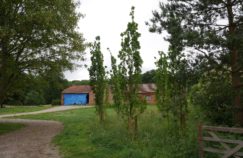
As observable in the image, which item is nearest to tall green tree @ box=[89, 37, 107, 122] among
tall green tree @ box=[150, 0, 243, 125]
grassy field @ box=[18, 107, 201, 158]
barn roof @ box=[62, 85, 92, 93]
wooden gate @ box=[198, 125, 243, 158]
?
grassy field @ box=[18, 107, 201, 158]

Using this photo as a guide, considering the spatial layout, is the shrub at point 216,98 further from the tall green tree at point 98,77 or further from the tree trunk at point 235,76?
the tall green tree at point 98,77

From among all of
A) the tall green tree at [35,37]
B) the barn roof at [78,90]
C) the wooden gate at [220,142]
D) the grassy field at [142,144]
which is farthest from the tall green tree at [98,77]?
the barn roof at [78,90]

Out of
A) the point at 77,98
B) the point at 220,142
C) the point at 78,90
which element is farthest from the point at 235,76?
the point at 78,90

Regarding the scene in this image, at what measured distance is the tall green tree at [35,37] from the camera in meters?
20.2

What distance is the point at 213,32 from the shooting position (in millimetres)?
12133

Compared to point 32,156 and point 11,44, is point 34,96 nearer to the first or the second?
point 11,44

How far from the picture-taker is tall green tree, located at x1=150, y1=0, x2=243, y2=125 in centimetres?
1177

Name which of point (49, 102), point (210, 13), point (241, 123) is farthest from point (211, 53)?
point (49, 102)

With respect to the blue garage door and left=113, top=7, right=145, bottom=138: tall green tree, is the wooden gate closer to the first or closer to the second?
left=113, top=7, right=145, bottom=138: tall green tree

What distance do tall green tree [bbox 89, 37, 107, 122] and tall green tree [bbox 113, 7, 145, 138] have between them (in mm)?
6921

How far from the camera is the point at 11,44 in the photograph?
2205 cm

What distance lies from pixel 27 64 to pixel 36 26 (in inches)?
158

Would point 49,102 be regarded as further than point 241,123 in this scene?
Yes

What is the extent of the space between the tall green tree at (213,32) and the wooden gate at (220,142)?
9.20 feet
